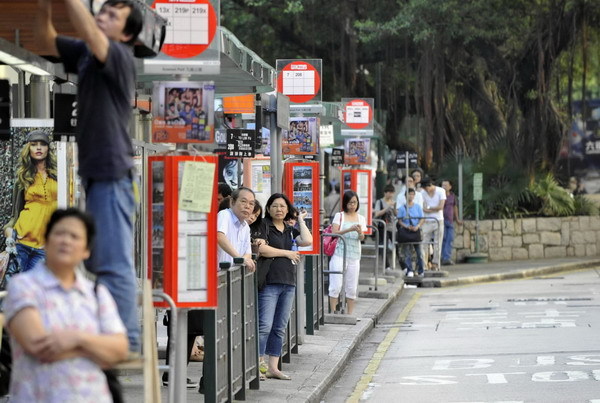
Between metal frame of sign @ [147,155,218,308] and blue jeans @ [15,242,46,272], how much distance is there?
10.1 feet

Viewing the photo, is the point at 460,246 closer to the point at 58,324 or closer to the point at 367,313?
the point at 367,313

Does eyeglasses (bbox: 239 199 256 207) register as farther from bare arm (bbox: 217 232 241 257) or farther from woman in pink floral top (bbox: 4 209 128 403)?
woman in pink floral top (bbox: 4 209 128 403)

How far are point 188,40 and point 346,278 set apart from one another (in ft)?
32.0

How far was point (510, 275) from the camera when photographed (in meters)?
28.5

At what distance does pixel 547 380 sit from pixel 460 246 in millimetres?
20067

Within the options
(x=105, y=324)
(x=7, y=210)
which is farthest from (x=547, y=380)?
(x=105, y=324)

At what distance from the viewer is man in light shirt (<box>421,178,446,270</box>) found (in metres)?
27.6

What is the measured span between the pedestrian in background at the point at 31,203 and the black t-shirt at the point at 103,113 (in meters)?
5.27

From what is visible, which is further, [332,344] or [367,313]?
[367,313]

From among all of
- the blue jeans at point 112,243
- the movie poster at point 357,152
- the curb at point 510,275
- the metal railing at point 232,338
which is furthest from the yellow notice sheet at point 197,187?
the curb at point 510,275

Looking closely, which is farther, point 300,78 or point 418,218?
point 418,218

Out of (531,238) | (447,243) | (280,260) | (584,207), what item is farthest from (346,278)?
(584,207)

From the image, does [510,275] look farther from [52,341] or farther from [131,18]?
[52,341]

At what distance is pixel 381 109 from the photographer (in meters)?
37.3
